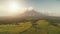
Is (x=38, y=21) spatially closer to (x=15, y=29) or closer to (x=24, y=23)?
(x=24, y=23)

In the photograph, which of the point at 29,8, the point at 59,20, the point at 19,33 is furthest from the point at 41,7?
the point at 19,33

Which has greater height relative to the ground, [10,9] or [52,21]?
[10,9]

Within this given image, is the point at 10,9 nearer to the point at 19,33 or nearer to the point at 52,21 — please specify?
the point at 19,33

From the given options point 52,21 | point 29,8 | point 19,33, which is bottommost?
point 19,33

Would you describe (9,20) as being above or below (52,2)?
below

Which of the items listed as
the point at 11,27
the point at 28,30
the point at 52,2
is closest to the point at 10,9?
the point at 11,27
